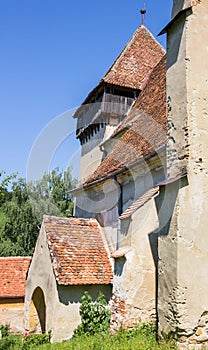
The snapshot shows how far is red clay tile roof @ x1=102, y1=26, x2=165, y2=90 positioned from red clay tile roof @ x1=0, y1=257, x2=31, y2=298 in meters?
10.9

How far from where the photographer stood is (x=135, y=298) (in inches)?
317

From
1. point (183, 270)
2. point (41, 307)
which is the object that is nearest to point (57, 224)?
point (41, 307)

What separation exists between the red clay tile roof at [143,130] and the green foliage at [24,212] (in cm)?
1830

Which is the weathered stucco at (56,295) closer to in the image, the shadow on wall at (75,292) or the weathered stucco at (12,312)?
the shadow on wall at (75,292)

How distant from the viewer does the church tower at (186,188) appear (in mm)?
6352

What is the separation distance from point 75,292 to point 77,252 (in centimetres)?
125

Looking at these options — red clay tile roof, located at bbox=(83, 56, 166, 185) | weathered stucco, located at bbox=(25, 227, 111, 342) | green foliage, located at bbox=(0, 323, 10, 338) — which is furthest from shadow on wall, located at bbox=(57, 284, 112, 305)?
green foliage, located at bbox=(0, 323, 10, 338)

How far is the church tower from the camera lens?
20.8 ft

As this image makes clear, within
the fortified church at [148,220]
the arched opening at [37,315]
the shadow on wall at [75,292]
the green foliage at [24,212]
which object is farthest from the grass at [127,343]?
the green foliage at [24,212]

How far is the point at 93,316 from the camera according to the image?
9555 millimetres

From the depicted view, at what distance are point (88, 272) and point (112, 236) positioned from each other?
170 cm

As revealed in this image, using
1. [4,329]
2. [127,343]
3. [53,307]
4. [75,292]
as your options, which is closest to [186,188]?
[127,343]

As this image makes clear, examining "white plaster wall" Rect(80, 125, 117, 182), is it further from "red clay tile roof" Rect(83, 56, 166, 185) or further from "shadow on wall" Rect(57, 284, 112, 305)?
"shadow on wall" Rect(57, 284, 112, 305)

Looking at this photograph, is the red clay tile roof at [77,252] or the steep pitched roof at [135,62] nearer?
the red clay tile roof at [77,252]
